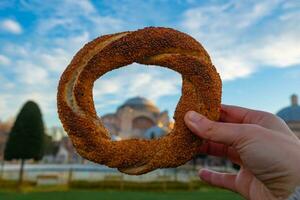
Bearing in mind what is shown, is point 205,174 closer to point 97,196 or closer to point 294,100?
point 97,196

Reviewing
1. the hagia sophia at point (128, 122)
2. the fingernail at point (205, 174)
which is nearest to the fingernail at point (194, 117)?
the fingernail at point (205, 174)

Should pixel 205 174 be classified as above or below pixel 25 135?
below

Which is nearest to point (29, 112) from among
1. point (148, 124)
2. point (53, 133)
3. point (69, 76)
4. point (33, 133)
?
point (33, 133)

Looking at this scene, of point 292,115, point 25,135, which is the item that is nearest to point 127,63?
point 25,135

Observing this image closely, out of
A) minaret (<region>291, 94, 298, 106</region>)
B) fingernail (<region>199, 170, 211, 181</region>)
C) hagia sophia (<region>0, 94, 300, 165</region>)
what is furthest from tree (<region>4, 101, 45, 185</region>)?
hagia sophia (<region>0, 94, 300, 165</region>)

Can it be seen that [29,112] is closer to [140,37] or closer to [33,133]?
[33,133]

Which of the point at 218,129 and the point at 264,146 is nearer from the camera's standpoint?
the point at 264,146
